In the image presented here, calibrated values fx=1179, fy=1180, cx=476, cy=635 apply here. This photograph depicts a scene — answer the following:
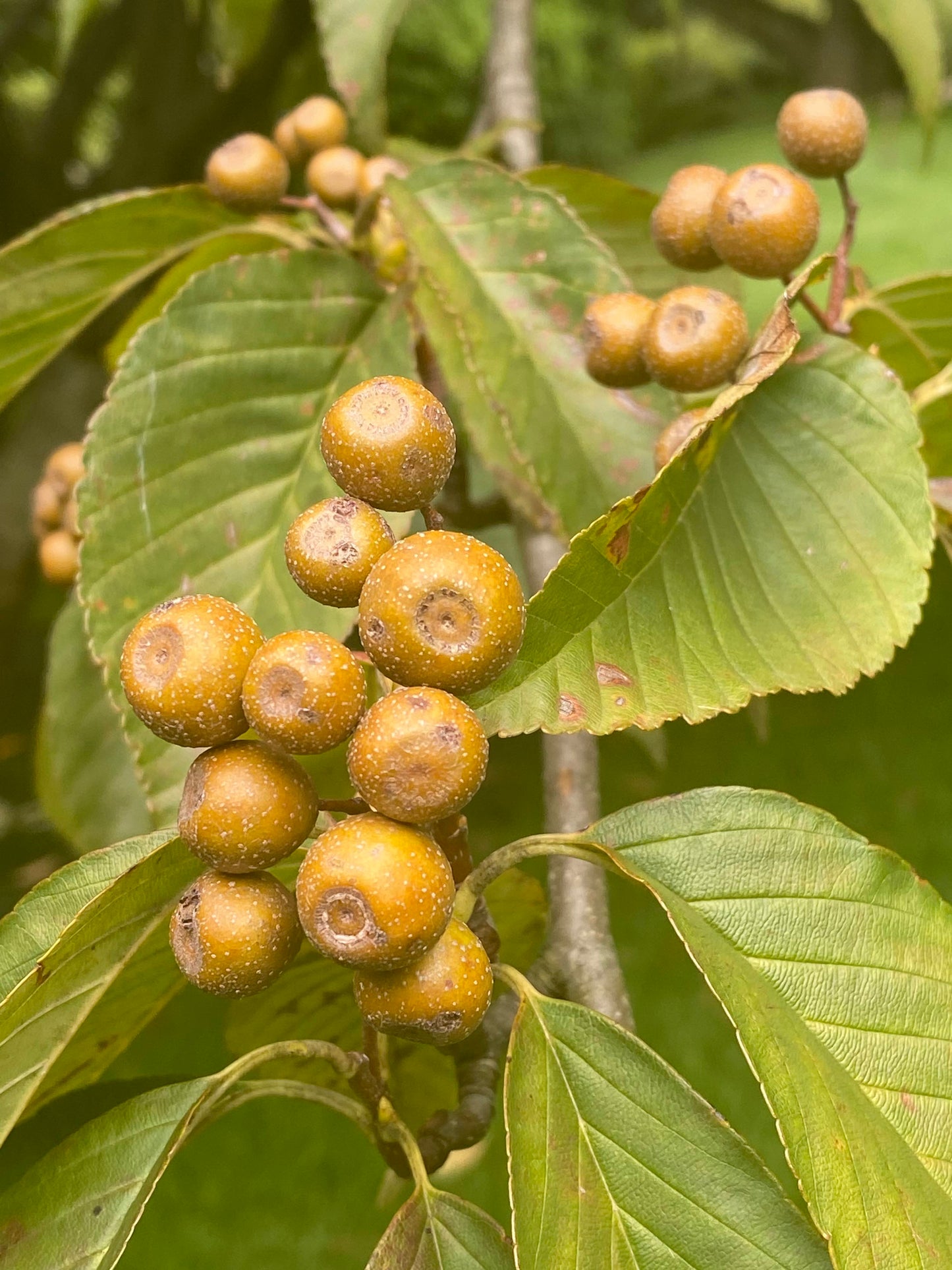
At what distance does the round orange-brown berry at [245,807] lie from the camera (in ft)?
2.39

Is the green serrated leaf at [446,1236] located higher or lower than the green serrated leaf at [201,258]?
lower

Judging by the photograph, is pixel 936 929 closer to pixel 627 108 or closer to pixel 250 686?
pixel 250 686

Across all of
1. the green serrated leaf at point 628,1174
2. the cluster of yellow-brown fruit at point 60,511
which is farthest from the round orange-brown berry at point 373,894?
the cluster of yellow-brown fruit at point 60,511

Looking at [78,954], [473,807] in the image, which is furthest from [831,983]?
[473,807]

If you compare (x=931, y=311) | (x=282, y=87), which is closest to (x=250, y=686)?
(x=931, y=311)

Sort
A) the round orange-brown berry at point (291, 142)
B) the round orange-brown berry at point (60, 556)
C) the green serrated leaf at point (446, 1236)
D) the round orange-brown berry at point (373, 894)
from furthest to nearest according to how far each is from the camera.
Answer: the round orange-brown berry at point (60, 556) → the round orange-brown berry at point (291, 142) → the green serrated leaf at point (446, 1236) → the round orange-brown berry at point (373, 894)

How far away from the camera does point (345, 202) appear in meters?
1.59

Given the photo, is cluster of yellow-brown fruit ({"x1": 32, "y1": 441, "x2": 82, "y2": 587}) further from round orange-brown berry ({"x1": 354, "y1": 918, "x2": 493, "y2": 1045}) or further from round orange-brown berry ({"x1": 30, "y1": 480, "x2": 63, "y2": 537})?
round orange-brown berry ({"x1": 354, "y1": 918, "x2": 493, "y2": 1045})

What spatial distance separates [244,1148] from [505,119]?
257 cm

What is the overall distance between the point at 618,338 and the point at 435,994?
0.67m

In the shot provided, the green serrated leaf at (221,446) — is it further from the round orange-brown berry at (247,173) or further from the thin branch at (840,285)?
the thin branch at (840,285)

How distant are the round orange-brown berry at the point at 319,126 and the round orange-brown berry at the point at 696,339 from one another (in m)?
0.74

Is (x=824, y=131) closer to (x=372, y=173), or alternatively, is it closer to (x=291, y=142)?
(x=372, y=173)

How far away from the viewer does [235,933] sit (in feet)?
2.49
